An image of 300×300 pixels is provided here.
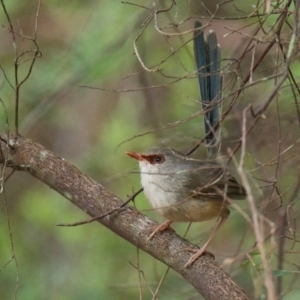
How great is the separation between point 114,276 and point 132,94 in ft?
7.67

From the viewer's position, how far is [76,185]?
384cm

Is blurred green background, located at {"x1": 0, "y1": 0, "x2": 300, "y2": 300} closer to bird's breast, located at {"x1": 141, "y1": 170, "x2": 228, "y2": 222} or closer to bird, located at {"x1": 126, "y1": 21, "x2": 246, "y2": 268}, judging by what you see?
bird, located at {"x1": 126, "y1": 21, "x2": 246, "y2": 268}

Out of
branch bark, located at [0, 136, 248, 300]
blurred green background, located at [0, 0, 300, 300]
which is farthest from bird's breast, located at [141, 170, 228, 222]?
blurred green background, located at [0, 0, 300, 300]

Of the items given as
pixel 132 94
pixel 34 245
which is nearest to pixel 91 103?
pixel 132 94

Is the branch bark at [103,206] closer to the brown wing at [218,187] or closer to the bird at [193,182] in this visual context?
the bird at [193,182]

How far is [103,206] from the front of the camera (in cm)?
380

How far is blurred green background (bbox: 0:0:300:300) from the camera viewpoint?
17.4ft

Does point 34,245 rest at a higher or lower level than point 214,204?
higher

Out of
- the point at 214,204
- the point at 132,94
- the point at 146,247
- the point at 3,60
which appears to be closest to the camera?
the point at 146,247

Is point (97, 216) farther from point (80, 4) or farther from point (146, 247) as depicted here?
point (80, 4)

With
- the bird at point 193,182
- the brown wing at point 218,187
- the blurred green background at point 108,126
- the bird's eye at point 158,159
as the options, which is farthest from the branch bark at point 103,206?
the blurred green background at point 108,126

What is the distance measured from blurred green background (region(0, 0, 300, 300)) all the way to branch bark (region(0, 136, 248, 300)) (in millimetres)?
873

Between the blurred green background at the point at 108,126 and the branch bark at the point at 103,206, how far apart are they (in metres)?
0.87

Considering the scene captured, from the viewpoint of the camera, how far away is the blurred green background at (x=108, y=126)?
5297 millimetres
